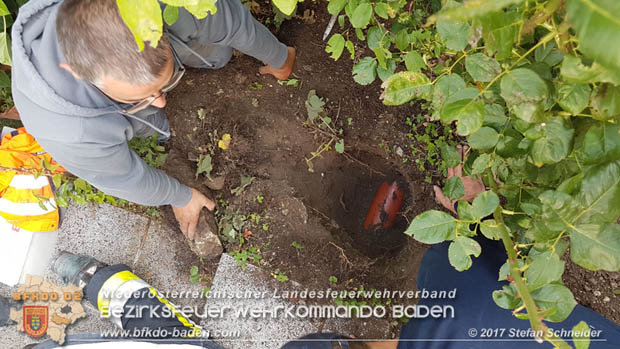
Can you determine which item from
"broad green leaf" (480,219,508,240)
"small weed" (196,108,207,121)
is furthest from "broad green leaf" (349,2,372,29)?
"small weed" (196,108,207,121)

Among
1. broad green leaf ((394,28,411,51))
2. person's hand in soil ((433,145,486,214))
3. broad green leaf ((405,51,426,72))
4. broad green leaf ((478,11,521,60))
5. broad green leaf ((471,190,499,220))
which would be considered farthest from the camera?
person's hand in soil ((433,145,486,214))

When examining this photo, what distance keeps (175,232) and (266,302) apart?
26.9 inches

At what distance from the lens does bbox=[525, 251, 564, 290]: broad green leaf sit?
0.81m

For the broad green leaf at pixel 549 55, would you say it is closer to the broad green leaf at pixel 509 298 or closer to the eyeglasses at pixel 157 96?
the broad green leaf at pixel 509 298

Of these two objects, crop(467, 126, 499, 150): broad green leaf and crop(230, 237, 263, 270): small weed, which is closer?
crop(467, 126, 499, 150): broad green leaf

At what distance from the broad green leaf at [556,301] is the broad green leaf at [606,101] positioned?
15.0 inches

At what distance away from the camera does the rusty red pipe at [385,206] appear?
2324 mm

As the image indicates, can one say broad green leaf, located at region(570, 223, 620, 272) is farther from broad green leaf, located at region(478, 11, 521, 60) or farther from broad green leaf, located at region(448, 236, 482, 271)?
broad green leaf, located at region(478, 11, 521, 60)

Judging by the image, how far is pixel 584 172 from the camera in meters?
0.75

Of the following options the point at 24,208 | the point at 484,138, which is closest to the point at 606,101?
the point at 484,138

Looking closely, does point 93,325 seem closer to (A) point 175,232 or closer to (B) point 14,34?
(A) point 175,232

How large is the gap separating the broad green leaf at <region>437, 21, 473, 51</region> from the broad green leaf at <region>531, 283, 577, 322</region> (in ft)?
1.87

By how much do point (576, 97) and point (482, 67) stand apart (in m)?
0.20

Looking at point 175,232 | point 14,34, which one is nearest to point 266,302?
point 175,232
